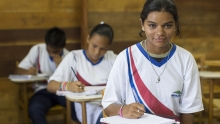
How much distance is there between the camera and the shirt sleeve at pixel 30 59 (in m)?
3.74

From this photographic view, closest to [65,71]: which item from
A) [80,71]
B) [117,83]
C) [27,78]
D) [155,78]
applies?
[80,71]

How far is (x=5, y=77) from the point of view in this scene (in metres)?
4.06

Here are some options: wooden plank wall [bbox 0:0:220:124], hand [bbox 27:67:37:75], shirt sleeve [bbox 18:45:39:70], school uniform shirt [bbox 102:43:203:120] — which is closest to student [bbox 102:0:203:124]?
school uniform shirt [bbox 102:43:203:120]

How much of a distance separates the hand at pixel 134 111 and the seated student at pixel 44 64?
1716 millimetres

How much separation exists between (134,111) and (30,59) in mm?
2385

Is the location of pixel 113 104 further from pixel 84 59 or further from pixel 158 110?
pixel 84 59

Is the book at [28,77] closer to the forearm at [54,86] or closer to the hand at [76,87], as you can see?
the forearm at [54,86]

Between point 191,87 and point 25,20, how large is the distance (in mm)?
2697

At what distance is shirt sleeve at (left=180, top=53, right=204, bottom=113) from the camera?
1781 millimetres

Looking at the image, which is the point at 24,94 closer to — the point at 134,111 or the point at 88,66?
the point at 88,66

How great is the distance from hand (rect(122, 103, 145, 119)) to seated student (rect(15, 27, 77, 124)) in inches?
67.6

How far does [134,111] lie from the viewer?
1.61 m

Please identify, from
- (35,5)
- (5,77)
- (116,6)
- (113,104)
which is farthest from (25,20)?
(113,104)

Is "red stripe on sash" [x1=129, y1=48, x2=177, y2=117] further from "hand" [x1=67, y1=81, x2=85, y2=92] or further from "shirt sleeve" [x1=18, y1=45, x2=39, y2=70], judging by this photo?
"shirt sleeve" [x1=18, y1=45, x2=39, y2=70]
